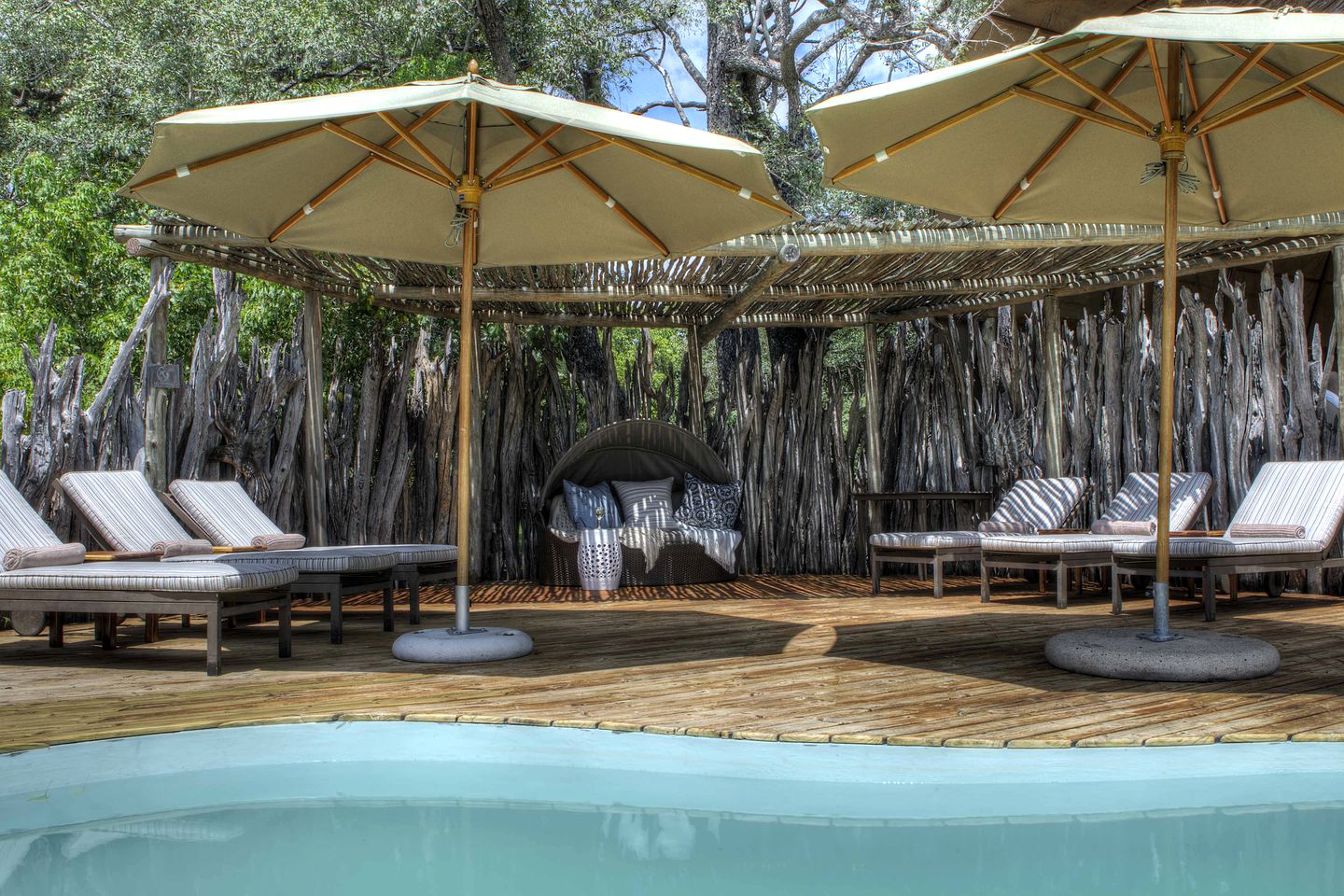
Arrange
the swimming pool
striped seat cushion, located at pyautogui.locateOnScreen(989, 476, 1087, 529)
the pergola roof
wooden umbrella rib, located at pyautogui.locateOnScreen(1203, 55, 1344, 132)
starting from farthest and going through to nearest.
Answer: striped seat cushion, located at pyautogui.locateOnScreen(989, 476, 1087, 529)
the pergola roof
wooden umbrella rib, located at pyautogui.locateOnScreen(1203, 55, 1344, 132)
the swimming pool

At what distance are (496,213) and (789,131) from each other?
33.3ft

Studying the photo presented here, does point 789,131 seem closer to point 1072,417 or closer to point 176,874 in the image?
point 1072,417

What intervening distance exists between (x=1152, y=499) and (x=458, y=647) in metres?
4.70

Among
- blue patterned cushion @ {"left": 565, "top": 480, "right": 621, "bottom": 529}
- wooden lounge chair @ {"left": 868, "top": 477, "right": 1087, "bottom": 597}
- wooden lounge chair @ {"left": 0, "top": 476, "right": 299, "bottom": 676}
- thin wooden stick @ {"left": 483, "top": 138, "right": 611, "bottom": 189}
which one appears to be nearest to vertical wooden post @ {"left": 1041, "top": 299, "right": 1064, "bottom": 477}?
wooden lounge chair @ {"left": 868, "top": 477, "right": 1087, "bottom": 597}

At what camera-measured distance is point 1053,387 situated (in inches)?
305

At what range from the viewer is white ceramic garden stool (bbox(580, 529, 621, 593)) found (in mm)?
7324

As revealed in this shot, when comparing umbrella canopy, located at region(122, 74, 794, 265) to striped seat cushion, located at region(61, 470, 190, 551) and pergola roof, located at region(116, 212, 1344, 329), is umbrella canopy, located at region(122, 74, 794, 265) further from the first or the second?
striped seat cushion, located at region(61, 470, 190, 551)

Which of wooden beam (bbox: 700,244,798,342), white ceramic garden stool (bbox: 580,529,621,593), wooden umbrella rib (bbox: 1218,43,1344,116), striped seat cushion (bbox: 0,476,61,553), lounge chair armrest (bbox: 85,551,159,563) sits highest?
A: wooden umbrella rib (bbox: 1218,43,1344,116)

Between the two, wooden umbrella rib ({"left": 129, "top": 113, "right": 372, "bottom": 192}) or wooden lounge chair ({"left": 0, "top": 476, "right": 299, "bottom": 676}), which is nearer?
wooden lounge chair ({"left": 0, "top": 476, "right": 299, "bottom": 676})

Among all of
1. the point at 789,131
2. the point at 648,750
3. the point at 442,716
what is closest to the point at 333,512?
the point at 442,716

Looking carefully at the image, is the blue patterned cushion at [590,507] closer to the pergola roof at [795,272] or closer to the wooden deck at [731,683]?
the pergola roof at [795,272]

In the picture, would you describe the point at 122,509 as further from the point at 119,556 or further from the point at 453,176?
the point at 453,176

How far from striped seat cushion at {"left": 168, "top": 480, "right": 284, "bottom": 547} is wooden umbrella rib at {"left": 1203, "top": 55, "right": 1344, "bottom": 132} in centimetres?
491

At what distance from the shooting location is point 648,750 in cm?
296
